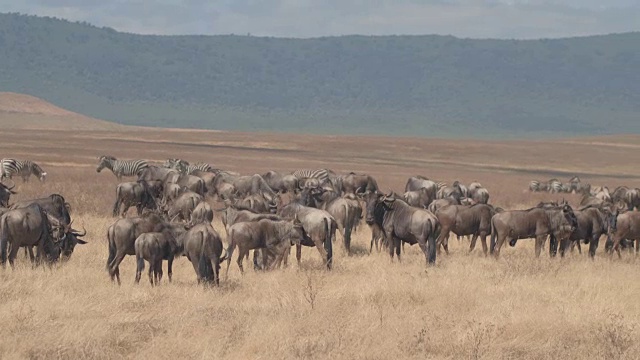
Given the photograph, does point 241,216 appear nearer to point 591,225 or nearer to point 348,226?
Answer: point 348,226

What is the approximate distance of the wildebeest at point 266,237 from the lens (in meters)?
16.8

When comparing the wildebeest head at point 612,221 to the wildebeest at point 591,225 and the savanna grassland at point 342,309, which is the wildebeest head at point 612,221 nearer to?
the wildebeest at point 591,225

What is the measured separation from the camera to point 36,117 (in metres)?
144

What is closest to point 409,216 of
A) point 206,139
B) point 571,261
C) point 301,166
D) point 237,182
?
point 571,261

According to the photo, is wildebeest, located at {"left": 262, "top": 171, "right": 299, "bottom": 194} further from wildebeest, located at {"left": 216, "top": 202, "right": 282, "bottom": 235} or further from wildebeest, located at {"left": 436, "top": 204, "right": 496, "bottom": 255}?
wildebeest, located at {"left": 216, "top": 202, "right": 282, "bottom": 235}

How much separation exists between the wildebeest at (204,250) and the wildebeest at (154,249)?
0.82 feet

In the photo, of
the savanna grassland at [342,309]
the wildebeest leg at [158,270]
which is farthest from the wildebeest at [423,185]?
the wildebeest leg at [158,270]

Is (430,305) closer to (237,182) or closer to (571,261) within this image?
(571,261)

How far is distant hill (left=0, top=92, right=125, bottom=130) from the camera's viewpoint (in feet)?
443

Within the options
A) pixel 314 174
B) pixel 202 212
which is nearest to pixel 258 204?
pixel 202 212

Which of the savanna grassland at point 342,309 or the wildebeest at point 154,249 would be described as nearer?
the savanna grassland at point 342,309

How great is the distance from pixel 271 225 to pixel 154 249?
2.64 meters

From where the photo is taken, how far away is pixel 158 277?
16.2 meters

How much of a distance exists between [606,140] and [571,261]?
361ft
